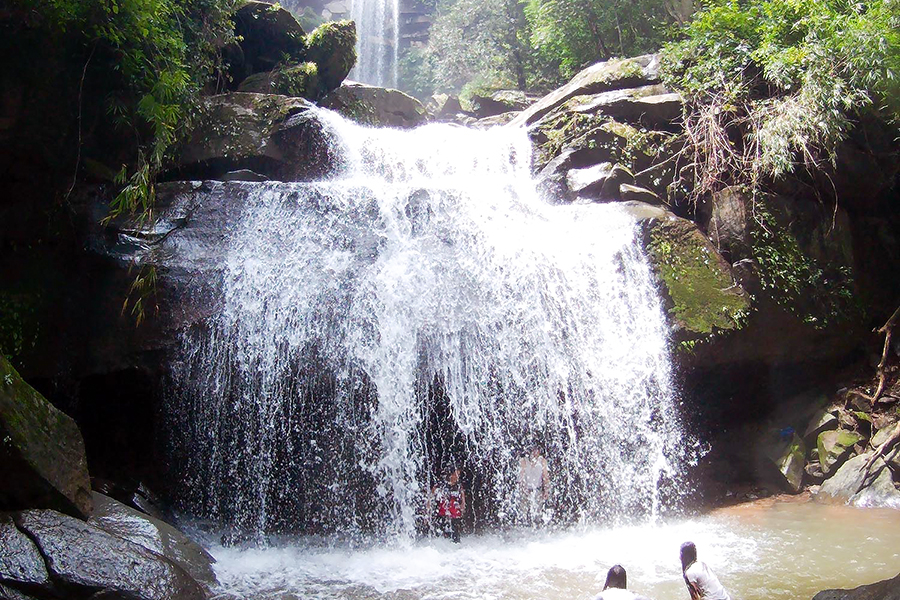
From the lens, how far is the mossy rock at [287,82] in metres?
12.9

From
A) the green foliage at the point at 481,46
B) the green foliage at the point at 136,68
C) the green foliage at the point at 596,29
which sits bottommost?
the green foliage at the point at 136,68

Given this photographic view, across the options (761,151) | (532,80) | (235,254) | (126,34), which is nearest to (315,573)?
(235,254)

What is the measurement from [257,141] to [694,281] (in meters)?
7.28

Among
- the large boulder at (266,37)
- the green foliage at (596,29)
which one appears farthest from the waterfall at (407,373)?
the green foliage at (596,29)

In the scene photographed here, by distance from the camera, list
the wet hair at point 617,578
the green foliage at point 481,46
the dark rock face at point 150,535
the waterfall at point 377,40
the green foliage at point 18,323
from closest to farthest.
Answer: the wet hair at point 617,578, the dark rock face at point 150,535, the green foliage at point 18,323, the green foliage at point 481,46, the waterfall at point 377,40

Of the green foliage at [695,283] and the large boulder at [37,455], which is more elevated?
the green foliage at [695,283]

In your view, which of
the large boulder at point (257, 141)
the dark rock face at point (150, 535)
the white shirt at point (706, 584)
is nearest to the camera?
the white shirt at point (706, 584)

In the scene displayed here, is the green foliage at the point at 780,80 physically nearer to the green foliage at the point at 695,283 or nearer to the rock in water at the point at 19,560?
the green foliage at the point at 695,283

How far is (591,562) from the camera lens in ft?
20.6

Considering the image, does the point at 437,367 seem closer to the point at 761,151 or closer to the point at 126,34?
the point at 126,34

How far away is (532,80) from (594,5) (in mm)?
3764

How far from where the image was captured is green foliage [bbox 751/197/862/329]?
8781mm

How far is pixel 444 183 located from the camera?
11.3 m

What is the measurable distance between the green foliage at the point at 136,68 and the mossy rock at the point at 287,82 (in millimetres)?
3586
